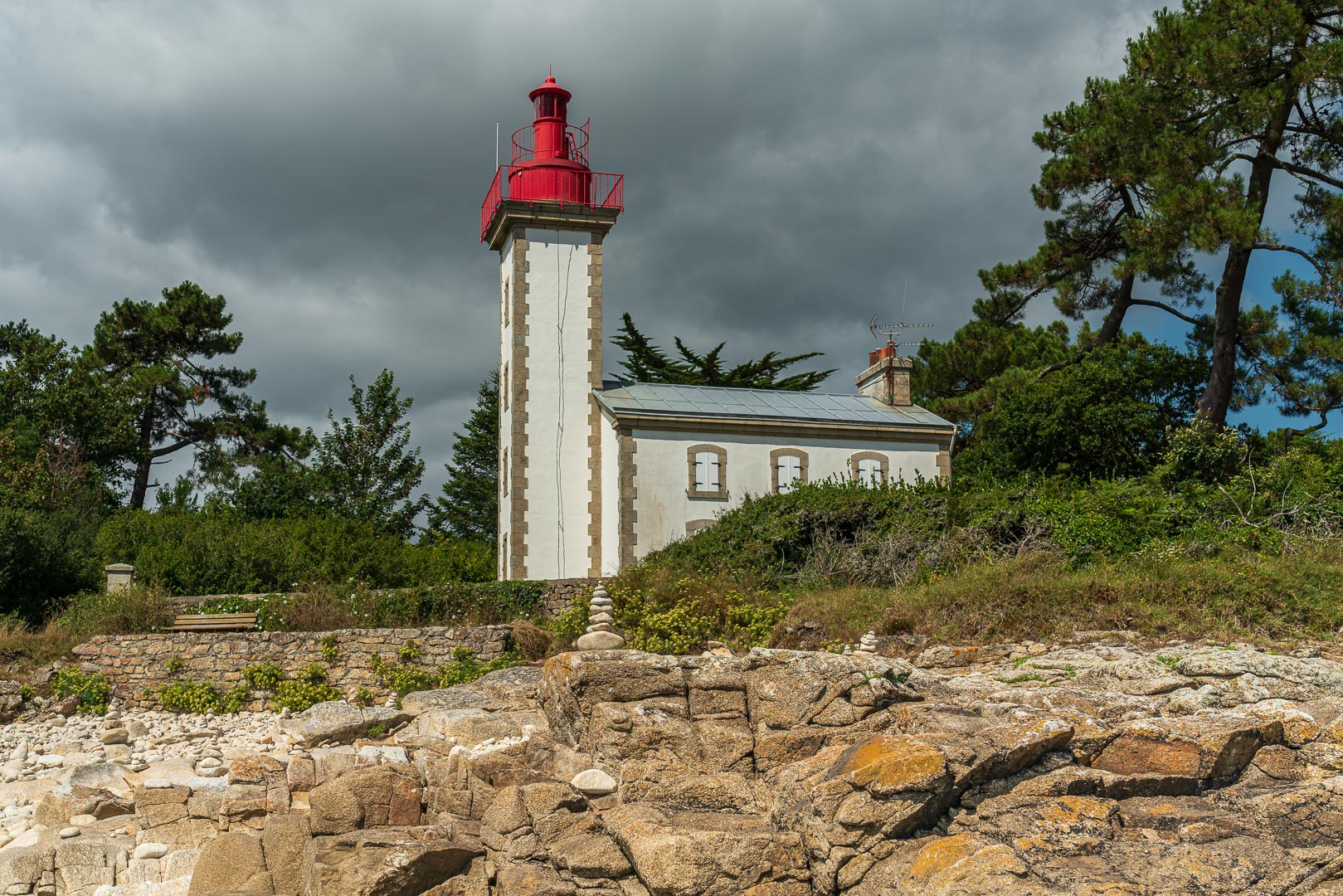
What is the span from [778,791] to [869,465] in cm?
1684

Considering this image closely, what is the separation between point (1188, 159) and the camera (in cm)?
2145

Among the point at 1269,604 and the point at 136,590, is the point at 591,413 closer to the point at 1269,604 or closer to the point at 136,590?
the point at 136,590

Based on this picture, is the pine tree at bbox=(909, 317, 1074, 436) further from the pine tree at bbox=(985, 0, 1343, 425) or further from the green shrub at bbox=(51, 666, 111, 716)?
the green shrub at bbox=(51, 666, 111, 716)

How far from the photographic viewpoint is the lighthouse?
2406 cm

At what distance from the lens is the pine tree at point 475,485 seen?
34719 millimetres

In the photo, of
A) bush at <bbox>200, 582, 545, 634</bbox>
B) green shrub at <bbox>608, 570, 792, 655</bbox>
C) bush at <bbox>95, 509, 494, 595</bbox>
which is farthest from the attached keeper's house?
green shrub at <bbox>608, 570, 792, 655</bbox>

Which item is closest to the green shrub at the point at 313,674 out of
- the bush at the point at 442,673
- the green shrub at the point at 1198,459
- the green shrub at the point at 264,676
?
the green shrub at the point at 264,676

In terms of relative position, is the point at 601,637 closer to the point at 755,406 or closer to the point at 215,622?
the point at 215,622

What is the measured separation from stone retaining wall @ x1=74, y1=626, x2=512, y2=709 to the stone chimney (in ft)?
48.5

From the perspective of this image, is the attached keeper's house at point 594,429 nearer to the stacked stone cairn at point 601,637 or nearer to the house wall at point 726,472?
the house wall at point 726,472

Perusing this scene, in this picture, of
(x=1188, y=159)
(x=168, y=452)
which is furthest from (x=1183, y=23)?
(x=168, y=452)

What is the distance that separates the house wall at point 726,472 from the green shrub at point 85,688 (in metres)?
10.7

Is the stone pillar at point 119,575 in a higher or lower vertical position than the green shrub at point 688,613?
higher

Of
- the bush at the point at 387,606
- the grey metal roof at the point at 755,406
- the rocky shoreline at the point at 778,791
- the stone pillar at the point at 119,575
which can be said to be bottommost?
the rocky shoreline at the point at 778,791
